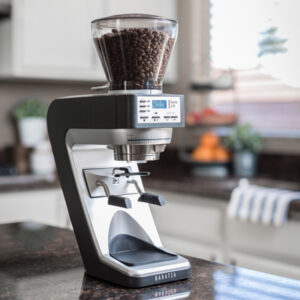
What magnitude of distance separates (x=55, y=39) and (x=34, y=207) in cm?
94

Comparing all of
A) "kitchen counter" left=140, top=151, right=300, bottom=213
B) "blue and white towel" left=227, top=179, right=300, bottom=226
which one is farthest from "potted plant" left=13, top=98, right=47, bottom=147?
"blue and white towel" left=227, top=179, right=300, bottom=226

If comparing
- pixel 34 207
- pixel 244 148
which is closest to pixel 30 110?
pixel 34 207

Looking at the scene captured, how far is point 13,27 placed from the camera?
2.94m

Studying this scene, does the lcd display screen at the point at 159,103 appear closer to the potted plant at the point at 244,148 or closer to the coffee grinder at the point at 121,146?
the coffee grinder at the point at 121,146

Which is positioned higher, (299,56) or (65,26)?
(65,26)

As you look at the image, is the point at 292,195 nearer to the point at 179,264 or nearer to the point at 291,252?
the point at 291,252

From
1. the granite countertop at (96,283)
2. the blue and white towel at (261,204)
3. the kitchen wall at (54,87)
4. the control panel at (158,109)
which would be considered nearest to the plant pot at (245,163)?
the blue and white towel at (261,204)

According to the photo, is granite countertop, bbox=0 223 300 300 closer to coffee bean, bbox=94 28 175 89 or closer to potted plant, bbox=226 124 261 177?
coffee bean, bbox=94 28 175 89

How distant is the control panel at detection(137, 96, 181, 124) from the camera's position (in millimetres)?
1044

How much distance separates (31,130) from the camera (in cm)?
320

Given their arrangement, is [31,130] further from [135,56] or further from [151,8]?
[135,56]

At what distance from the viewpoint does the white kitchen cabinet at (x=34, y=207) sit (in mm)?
2713

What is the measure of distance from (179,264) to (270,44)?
4.37ft

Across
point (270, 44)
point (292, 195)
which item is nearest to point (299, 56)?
point (270, 44)
